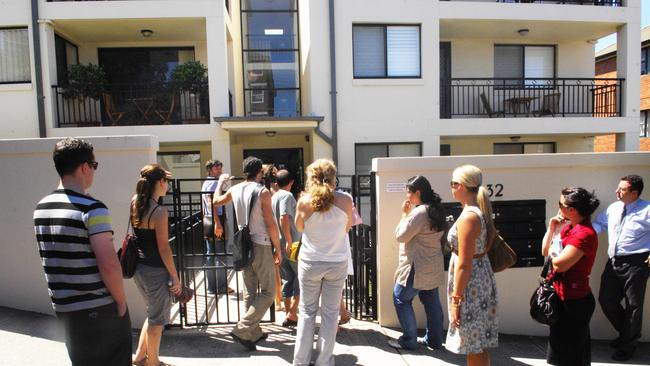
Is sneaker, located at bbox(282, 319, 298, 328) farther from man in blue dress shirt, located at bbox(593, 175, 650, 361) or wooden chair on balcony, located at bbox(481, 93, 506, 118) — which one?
wooden chair on balcony, located at bbox(481, 93, 506, 118)

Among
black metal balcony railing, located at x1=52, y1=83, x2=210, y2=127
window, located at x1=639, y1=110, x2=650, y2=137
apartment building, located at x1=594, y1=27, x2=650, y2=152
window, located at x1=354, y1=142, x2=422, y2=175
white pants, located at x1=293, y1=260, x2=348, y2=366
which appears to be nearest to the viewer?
white pants, located at x1=293, y1=260, x2=348, y2=366

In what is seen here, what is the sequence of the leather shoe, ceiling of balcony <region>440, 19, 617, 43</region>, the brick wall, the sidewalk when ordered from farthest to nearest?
the brick wall → ceiling of balcony <region>440, 19, 617, 43</region> → the leather shoe → the sidewalk

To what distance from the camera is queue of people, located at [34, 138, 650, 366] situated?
243cm

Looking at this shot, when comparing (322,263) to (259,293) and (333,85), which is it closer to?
(259,293)

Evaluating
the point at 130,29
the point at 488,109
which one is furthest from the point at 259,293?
the point at 488,109

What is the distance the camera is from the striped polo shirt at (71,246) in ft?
7.73

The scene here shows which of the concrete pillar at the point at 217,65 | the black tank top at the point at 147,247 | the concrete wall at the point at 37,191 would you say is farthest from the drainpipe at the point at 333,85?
the black tank top at the point at 147,247

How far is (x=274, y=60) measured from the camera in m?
13.1

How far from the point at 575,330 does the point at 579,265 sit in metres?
0.51

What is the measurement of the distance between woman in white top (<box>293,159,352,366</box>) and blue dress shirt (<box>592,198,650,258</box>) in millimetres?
2934

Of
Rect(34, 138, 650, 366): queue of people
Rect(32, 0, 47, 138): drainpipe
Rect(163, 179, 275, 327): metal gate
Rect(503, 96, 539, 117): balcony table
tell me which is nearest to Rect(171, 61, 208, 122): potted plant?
Rect(32, 0, 47, 138): drainpipe

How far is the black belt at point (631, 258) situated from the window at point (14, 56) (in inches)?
491

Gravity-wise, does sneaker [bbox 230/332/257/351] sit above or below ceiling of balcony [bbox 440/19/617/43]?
below

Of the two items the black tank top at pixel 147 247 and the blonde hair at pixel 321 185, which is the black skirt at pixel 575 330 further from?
the black tank top at pixel 147 247
